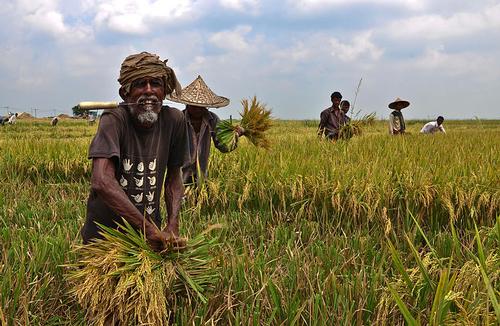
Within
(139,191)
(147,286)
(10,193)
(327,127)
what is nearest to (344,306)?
(147,286)

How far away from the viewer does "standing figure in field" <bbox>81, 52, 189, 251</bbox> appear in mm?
1728

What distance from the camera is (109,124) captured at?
1.80 meters

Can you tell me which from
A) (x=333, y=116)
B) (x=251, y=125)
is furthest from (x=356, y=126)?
(x=251, y=125)

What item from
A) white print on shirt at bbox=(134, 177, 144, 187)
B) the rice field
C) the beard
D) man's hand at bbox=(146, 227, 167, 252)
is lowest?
the rice field

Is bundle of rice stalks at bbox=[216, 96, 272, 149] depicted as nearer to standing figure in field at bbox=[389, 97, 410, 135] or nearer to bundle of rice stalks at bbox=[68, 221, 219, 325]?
bundle of rice stalks at bbox=[68, 221, 219, 325]

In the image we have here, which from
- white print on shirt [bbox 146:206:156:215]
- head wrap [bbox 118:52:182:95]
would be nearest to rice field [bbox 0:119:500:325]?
white print on shirt [bbox 146:206:156:215]

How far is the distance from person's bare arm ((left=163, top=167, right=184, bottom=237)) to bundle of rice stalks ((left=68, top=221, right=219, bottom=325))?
250 mm

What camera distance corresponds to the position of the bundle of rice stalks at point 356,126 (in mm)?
5764

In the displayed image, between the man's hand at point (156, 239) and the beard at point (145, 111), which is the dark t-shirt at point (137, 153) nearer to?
the beard at point (145, 111)

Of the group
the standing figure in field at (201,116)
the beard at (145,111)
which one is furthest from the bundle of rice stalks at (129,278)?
the standing figure in field at (201,116)

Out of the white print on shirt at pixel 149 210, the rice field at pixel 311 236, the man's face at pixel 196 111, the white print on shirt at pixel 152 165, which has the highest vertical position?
the man's face at pixel 196 111

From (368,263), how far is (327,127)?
4399mm

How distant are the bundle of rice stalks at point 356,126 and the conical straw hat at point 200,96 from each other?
244 centimetres

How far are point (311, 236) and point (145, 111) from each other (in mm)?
1524
